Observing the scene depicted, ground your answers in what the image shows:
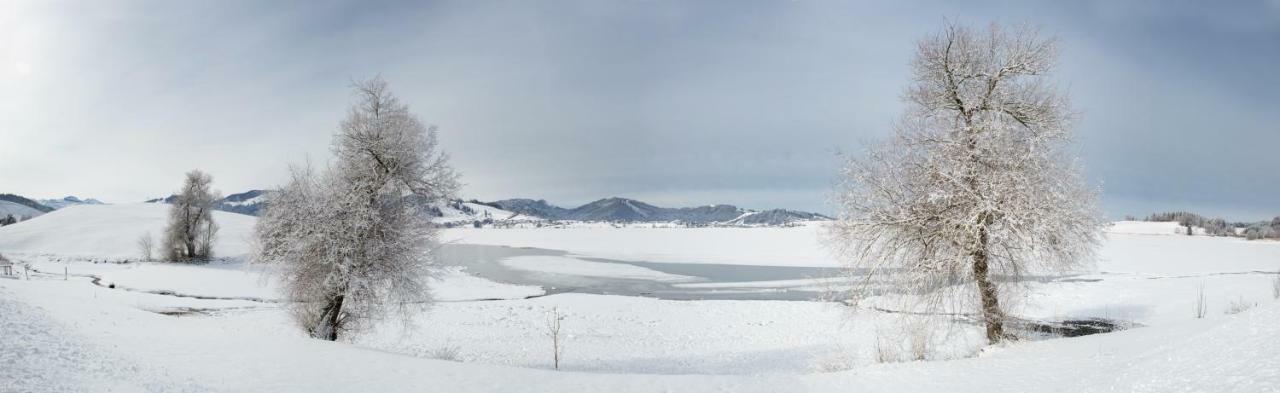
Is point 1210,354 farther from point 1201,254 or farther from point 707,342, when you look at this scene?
point 1201,254

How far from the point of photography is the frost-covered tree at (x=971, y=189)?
495 inches

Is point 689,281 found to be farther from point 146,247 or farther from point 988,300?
point 146,247

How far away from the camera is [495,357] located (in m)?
20.1

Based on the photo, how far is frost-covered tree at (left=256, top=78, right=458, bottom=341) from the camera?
664 inches

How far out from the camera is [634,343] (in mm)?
22875

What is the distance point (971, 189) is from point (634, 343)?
44.1ft

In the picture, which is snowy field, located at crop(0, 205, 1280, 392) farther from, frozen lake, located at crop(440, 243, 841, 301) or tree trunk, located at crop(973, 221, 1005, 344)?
frozen lake, located at crop(440, 243, 841, 301)

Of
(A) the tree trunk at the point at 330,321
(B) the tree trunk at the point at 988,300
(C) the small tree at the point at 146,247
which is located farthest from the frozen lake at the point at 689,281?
(C) the small tree at the point at 146,247

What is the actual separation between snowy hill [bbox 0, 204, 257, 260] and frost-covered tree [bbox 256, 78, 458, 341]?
5542cm

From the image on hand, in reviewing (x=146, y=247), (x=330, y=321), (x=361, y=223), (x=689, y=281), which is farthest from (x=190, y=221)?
(x=361, y=223)

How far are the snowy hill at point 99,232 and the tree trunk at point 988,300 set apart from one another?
69207mm

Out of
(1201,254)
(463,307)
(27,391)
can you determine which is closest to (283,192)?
(27,391)

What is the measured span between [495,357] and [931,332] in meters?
12.9

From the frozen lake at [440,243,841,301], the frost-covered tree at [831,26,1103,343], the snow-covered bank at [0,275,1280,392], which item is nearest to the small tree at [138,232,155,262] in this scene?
the frozen lake at [440,243,841,301]
